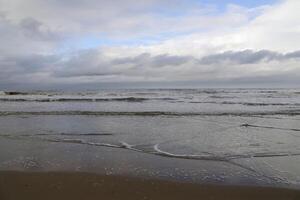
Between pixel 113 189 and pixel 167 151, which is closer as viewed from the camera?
pixel 113 189

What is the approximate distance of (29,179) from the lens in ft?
22.3

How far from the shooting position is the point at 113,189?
627 centimetres

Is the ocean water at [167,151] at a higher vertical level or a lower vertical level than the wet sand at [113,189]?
higher

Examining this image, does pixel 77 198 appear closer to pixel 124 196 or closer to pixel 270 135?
pixel 124 196

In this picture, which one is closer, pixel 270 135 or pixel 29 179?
pixel 29 179

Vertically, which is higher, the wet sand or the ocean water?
the ocean water

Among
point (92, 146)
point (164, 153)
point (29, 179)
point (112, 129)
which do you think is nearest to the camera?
point (29, 179)

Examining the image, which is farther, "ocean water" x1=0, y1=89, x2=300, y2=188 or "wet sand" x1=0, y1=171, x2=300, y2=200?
"ocean water" x1=0, y1=89, x2=300, y2=188

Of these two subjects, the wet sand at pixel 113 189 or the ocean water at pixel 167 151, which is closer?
the wet sand at pixel 113 189

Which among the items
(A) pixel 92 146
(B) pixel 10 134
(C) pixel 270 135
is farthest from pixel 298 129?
(B) pixel 10 134

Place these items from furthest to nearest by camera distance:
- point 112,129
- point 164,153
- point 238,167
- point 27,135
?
point 112,129
point 27,135
point 164,153
point 238,167

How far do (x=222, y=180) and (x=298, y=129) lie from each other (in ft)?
30.8

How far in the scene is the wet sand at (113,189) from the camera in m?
5.95

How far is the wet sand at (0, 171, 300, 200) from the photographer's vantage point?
5.95 meters
